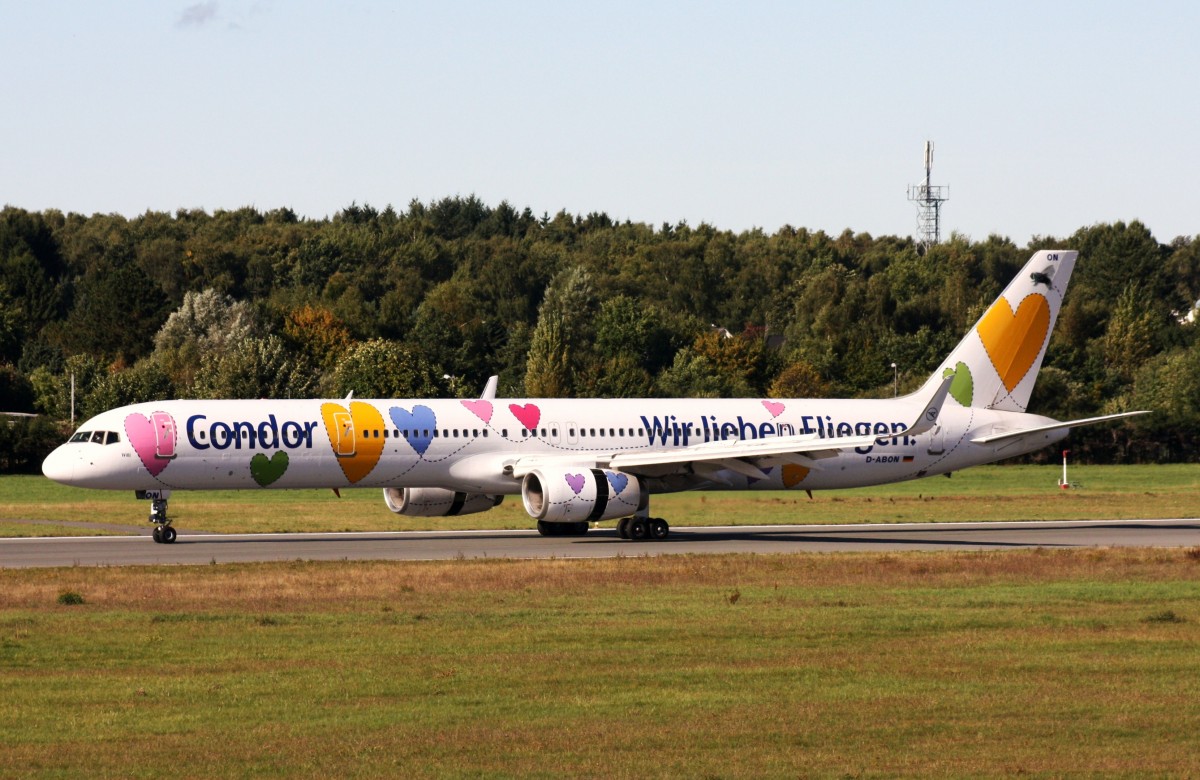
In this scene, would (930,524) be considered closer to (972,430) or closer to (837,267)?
(972,430)

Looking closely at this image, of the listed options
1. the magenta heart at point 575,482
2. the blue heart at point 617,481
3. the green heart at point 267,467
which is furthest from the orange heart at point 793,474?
the green heart at point 267,467

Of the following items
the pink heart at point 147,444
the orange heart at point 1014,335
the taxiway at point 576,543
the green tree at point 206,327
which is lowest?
the taxiway at point 576,543

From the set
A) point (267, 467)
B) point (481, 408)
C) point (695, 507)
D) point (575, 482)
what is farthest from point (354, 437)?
point (695, 507)

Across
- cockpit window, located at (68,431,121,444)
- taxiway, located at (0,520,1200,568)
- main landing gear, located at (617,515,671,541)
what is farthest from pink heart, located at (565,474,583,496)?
cockpit window, located at (68,431,121,444)

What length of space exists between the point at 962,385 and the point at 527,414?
14071 millimetres

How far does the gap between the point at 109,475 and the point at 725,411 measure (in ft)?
57.2

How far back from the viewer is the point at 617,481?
148 feet

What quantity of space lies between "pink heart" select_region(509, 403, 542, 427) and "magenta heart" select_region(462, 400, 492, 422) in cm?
65

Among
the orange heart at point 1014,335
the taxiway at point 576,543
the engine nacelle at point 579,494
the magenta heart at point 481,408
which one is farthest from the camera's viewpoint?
the orange heart at point 1014,335

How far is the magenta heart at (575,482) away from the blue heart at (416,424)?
427 centimetres

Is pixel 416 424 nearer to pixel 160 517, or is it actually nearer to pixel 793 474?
pixel 160 517

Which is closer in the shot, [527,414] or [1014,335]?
[527,414]

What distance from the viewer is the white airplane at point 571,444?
146 feet

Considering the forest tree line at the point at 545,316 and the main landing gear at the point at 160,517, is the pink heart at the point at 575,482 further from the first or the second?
the forest tree line at the point at 545,316
